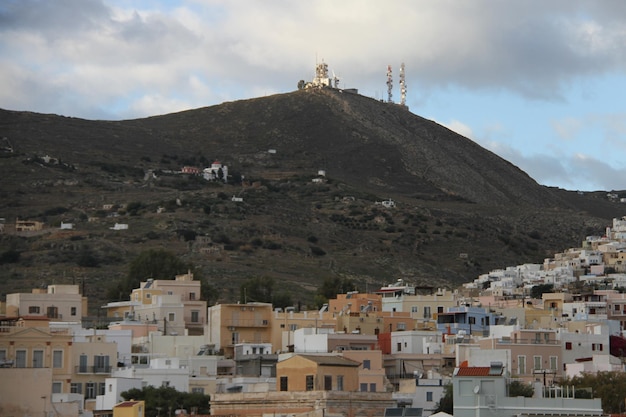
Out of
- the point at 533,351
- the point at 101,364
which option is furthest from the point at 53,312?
the point at 533,351

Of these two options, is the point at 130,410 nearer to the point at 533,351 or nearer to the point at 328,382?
the point at 328,382

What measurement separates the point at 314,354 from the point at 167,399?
501 centimetres

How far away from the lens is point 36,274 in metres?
138

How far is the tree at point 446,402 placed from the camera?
5775 cm

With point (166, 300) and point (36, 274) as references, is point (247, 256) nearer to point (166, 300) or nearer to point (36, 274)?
point (36, 274)

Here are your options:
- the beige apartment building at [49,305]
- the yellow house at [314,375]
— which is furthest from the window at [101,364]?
the beige apartment building at [49,305]

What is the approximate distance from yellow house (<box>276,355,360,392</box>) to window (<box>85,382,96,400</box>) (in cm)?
1526

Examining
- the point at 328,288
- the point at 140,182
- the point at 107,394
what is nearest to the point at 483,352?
the point at 107,394

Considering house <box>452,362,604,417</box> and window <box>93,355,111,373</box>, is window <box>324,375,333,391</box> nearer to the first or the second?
house <box>452,362,604,417</box>

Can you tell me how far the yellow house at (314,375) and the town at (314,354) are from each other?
0.05 m

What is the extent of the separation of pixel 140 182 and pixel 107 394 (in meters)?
138

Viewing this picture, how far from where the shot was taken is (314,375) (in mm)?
52875

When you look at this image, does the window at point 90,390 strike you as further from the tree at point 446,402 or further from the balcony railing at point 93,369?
the tree at point 446,402

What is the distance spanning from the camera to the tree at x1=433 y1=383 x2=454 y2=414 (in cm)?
5775
